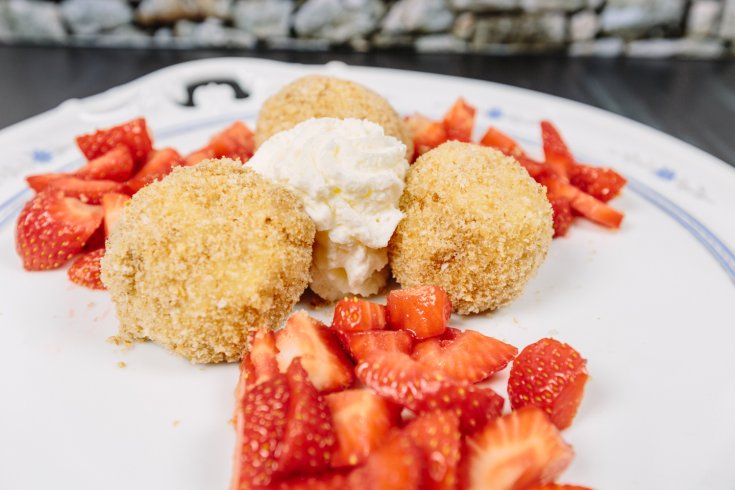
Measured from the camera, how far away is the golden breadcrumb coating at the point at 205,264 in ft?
4.10

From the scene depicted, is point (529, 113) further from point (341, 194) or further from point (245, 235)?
point (245, 235)

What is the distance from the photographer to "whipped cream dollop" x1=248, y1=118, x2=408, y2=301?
4.59ft

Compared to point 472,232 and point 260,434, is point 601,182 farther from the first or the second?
point 260,434

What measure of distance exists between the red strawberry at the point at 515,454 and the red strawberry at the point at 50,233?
1.01 meters

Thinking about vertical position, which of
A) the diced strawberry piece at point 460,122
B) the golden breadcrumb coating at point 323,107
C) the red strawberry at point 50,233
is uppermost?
the golden breadcrumb coating at point 323,107

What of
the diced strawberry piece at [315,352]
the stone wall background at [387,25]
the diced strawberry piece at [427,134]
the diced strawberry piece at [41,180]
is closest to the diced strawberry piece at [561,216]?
the diced strawberry piece at [427,134]

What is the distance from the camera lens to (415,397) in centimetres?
108

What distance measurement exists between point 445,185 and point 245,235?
428 mm

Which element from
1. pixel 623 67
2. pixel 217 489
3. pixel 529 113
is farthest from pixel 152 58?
pixel 217 489

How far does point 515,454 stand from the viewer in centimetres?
101

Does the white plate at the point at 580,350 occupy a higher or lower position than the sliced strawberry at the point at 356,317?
lower

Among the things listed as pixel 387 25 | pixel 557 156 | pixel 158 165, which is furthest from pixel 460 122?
pixel 387 25

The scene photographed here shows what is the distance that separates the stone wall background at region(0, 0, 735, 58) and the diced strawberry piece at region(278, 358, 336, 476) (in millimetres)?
2423

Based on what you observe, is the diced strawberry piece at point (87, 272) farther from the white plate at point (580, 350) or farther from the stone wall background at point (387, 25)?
the stone wall background at point (387, 25)
